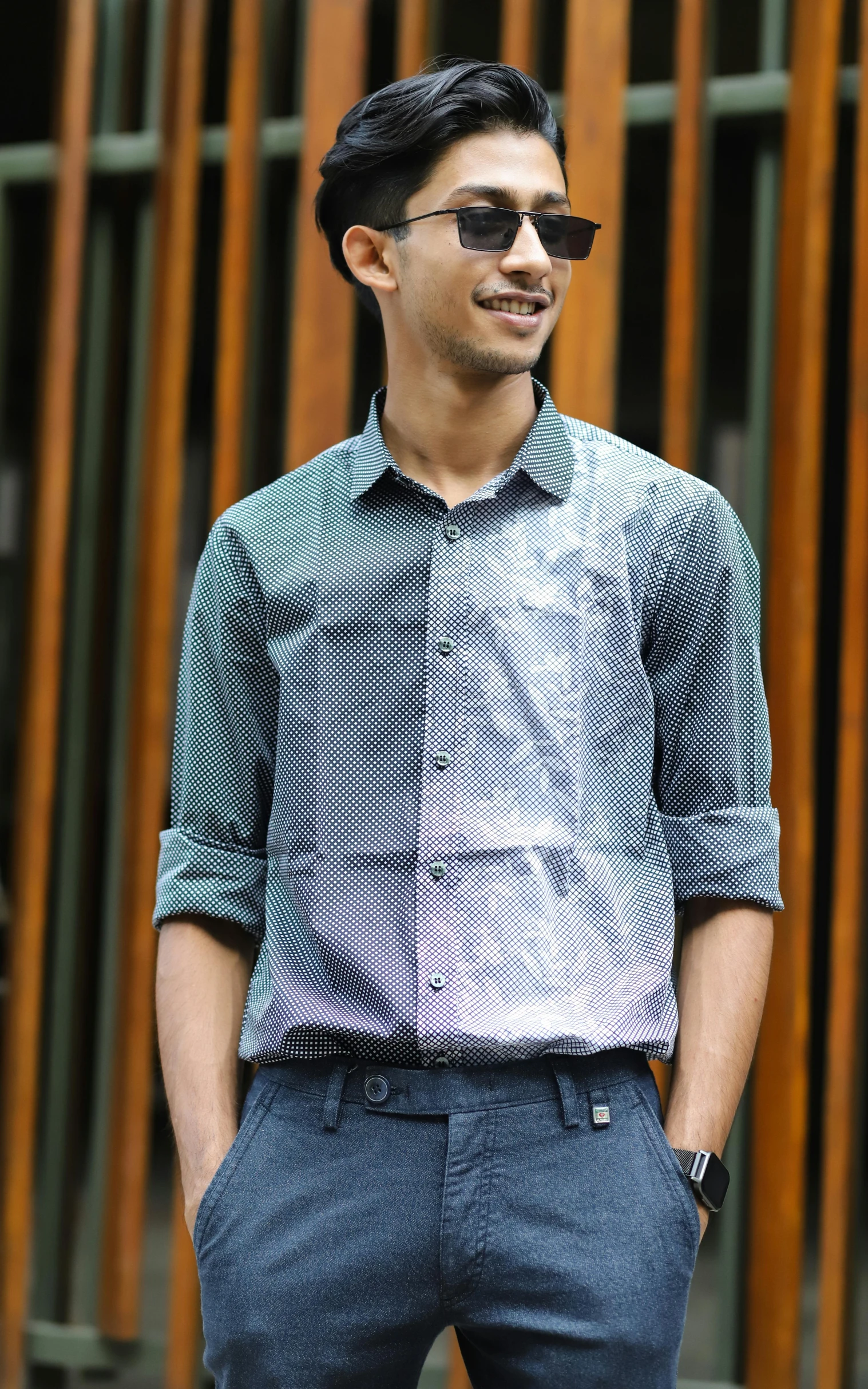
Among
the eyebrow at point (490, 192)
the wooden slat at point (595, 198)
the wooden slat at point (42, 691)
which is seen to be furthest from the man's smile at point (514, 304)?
the wooden slat at point (42, 691)

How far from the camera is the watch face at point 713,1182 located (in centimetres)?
147

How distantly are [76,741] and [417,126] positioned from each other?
7.63 ft

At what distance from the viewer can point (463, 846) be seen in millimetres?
1494

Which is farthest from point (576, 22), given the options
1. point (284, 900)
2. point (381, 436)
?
point (284, 900)

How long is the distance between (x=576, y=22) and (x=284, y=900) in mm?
2445

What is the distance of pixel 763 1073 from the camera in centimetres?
308

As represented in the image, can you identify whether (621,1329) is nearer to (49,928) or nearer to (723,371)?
(49,928)

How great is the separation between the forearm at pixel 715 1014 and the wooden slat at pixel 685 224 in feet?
5.82

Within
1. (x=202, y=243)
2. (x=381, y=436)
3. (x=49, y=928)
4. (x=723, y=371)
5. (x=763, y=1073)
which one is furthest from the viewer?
(x=723, y=371)

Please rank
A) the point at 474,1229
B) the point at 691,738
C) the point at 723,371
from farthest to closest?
1. the point at 723,371
2. the point at 691,738
3. the point at 474,1229

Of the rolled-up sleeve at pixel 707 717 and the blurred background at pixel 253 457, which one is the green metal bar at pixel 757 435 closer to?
the blurred background at pixel 253 457

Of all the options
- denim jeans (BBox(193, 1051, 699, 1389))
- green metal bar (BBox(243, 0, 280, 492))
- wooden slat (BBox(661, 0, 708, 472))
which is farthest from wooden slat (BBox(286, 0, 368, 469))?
denim jeans (BBox(193, 1051, 699, 1389))

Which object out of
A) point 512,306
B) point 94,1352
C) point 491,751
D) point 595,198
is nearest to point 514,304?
point 512,306

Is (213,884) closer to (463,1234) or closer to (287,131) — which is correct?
(463,1234)
